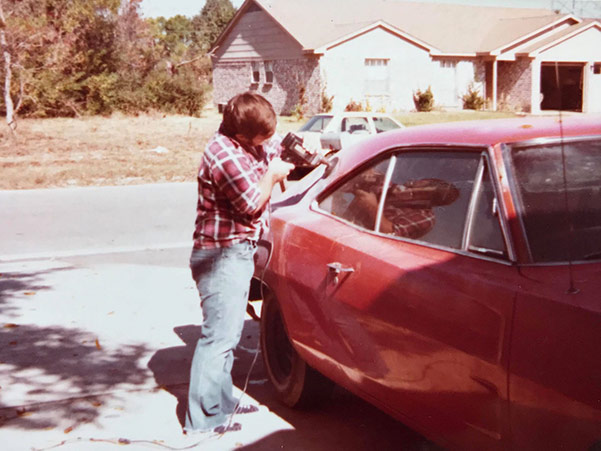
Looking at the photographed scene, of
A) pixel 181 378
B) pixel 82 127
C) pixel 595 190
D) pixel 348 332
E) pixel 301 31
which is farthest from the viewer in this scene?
pixel 301 31

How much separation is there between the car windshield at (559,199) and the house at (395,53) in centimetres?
3125

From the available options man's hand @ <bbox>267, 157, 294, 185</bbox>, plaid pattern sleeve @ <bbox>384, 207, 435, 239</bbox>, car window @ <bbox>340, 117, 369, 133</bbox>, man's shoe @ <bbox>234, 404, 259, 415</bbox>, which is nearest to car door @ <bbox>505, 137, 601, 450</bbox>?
plaid pattern sleeve @ <bbox>384, 207, 435, 239</bbox>

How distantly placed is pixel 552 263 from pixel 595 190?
28.0 inches

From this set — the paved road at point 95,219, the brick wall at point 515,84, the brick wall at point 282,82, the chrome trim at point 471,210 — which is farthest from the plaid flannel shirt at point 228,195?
the brick wall at point 515,84

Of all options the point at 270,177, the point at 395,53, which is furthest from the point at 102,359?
the point at 395,53

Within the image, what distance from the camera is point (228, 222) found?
407cm

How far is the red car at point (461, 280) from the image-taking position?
2596mm

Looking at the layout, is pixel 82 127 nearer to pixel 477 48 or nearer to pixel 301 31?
pixel 301 31

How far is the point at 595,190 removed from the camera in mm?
3387

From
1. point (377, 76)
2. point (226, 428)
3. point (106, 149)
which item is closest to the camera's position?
point (226, 428)

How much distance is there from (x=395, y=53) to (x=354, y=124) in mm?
17994

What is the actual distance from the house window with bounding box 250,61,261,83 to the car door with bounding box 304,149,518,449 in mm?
35781

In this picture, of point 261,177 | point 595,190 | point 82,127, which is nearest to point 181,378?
point 261,177

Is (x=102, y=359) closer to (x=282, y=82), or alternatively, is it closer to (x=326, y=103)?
(x=326, y=103)
